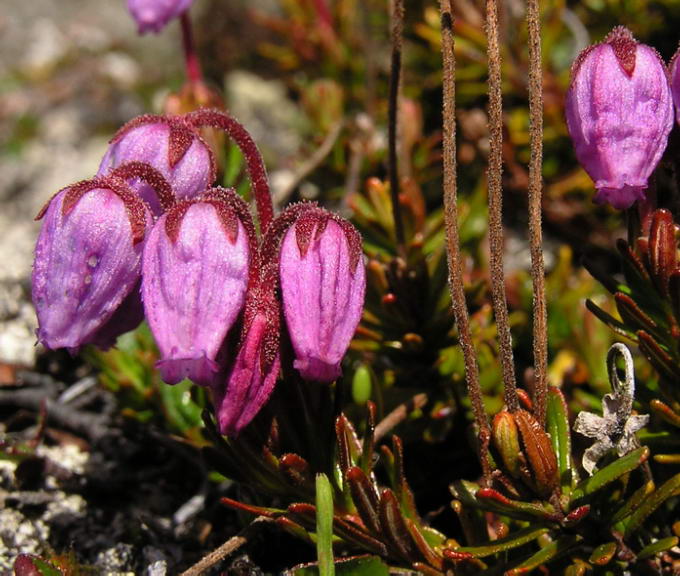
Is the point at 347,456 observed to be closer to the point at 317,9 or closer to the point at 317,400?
the point at 317,400

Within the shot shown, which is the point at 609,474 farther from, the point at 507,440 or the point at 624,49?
the point at 624,49

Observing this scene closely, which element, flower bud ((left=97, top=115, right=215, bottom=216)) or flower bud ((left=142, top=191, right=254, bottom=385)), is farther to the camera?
flower bud ((left=97, top=115, right=215, bottom=216))

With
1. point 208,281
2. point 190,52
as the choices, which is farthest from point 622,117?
point 190,52

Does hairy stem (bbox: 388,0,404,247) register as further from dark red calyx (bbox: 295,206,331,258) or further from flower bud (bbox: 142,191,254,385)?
flower bud (bbox: 142,191,254,385)

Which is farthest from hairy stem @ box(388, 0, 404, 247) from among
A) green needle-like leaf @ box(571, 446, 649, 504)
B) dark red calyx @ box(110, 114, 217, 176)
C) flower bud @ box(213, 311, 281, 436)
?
green needle-like leaf @ box(571, 446, 649, 504)

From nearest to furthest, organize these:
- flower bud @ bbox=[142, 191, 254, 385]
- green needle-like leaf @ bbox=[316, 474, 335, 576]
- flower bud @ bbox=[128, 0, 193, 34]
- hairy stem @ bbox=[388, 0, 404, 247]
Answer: flower bud @ bbox=[142, 191, 254, 385]
green needle-like leaf @ bbox=[316, 474, 335, 576]
hairy stem @ bbox=[388, 0, 404, 247]
flower bud @ bbox=[128, 0, 193, 34]
